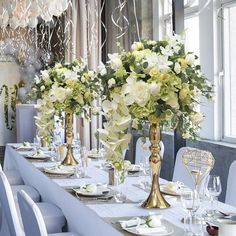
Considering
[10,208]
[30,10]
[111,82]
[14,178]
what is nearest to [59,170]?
[10,208]

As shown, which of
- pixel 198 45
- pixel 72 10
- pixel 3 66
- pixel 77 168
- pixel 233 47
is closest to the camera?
pixel 77 168

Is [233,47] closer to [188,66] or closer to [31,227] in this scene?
[188,66]

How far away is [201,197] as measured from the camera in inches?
85.7

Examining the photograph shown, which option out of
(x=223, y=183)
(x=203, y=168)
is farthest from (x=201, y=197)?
(x=223, y=183)

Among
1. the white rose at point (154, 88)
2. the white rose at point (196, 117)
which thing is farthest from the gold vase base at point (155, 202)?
the white rose at point (154, 88)

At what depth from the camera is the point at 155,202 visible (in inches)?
95.0

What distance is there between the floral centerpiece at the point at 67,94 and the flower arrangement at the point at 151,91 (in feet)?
4.27

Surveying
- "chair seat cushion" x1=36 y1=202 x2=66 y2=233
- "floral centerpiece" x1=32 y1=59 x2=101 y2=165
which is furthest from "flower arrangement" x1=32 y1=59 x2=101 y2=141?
"chair seat cushion" x1=36 y1=202 x2=66 y2=233

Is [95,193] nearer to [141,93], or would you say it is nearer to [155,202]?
[155,202]

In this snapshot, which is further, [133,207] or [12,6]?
[12,6]

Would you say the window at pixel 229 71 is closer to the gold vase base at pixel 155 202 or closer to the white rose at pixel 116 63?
the gold vase base at pixel 155 202

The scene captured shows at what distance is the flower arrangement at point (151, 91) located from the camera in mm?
2221

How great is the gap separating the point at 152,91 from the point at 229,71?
2.51 meters

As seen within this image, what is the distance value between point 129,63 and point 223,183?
215 cm
